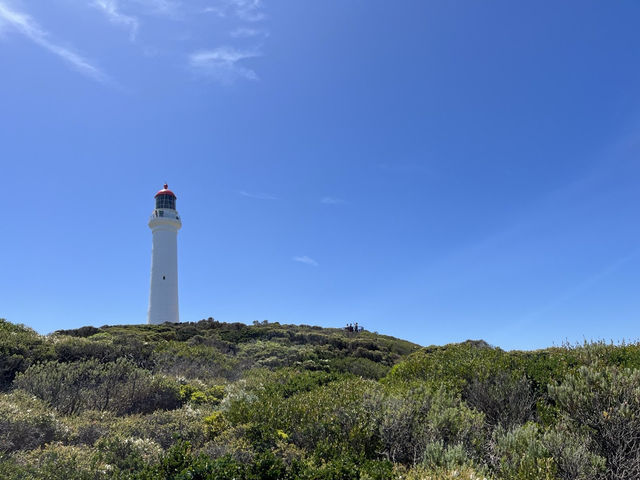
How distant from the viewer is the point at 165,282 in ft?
125

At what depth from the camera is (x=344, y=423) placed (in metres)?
7.29

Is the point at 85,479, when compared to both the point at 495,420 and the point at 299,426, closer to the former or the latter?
the point at 299,426

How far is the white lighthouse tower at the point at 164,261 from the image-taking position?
37250 mm

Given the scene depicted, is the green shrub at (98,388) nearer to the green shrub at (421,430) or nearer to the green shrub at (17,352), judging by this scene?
the green shrub at (17,352)

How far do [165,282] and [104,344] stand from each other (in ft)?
72.6

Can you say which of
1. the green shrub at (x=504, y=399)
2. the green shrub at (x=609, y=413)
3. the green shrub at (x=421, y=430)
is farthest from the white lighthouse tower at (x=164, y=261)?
the green shrub at (x=609, y=413)

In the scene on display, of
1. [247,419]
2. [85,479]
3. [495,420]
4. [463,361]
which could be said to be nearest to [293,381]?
[247,419]

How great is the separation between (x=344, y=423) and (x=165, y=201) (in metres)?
37.0

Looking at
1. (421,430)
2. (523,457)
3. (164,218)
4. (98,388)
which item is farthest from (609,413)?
(164,218)

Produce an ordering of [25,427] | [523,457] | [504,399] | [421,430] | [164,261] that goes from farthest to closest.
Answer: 1. [164,261]
2. [504,399]
3. [25,427]
4. [421,430]
5. [523,457]

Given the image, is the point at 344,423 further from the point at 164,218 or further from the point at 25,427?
the point at 164,218

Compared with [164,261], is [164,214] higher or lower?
higher

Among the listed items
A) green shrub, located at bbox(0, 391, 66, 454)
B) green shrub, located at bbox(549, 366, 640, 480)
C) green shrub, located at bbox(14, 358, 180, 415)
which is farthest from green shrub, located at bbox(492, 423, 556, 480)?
green shrub, located at bbox(14, 358, 180, 415)

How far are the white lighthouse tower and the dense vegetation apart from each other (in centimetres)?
2427
